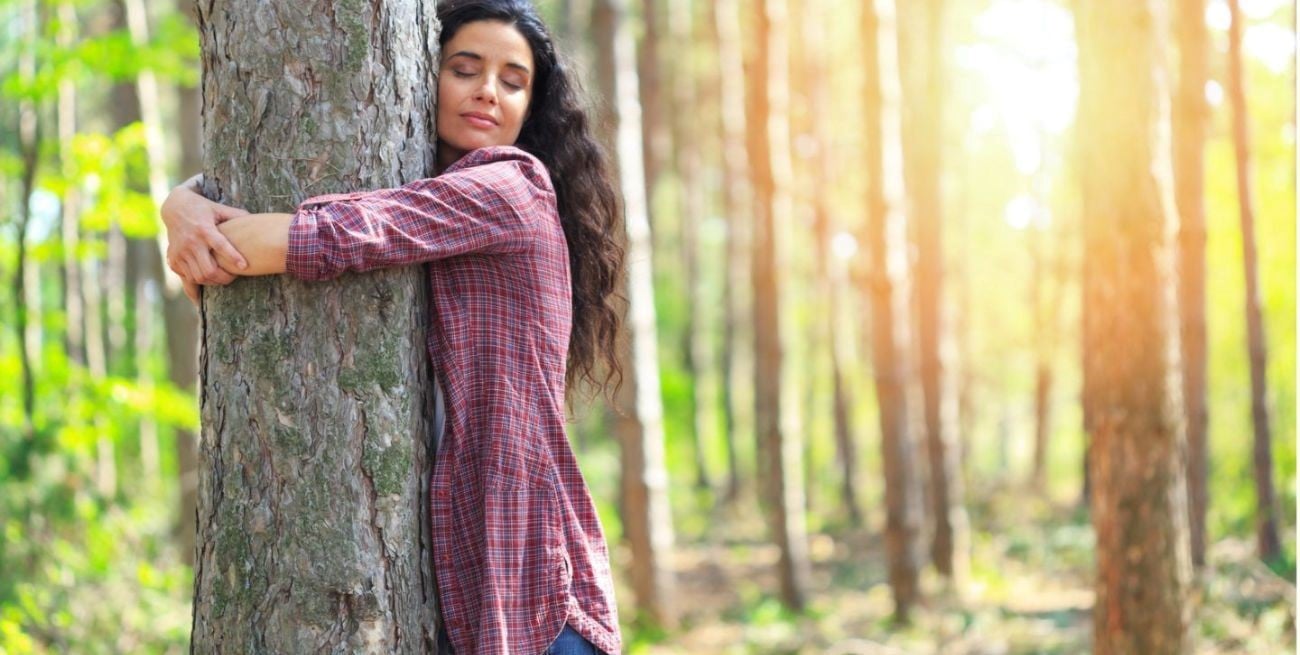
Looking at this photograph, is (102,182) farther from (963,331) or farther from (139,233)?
(963,331)

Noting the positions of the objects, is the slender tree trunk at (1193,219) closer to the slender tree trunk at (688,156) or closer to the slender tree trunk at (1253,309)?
the slender tree trunk at (1253,309)

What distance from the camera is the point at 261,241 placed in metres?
2.25

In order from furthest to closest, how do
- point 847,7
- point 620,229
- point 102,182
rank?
point 847,7, point 102,182, point 620,229

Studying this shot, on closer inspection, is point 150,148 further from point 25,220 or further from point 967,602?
point 967,602

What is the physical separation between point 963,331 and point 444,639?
20.8m

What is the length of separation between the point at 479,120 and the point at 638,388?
7233 mm

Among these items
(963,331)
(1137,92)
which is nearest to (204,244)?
(1137,92)

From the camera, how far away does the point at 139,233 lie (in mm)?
7719

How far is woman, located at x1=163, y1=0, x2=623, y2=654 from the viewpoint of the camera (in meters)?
2.28

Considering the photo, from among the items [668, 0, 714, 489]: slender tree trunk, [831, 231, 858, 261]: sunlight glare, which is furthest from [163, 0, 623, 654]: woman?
[831, 231, 858, 261]: sunlight glare

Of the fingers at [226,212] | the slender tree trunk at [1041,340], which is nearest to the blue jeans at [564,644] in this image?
the fingers at [226,212]

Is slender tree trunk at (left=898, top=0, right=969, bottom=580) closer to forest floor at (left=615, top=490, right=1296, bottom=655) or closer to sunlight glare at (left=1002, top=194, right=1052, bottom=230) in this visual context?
forest floor at (left=615, top=490, right=1296, bottom=655)

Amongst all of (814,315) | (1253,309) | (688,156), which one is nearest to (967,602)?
(1253,309)

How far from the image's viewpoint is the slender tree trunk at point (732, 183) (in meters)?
14.0
